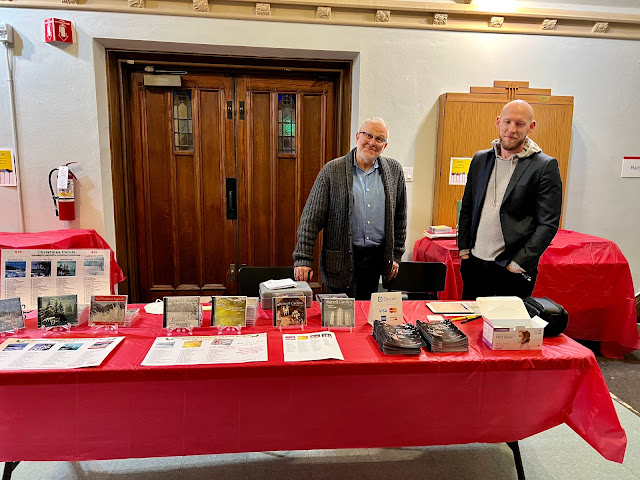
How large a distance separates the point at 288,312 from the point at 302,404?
0.36 metres

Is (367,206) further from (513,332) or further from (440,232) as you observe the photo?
(440,232)

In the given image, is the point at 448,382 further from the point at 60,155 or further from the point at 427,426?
the point at 60,155

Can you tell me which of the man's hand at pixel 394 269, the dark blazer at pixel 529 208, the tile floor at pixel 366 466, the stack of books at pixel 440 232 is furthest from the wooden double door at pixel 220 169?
the tile floor at pixel 366 466

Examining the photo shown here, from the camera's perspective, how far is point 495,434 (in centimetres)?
139

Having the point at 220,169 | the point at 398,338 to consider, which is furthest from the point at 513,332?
the point at 220,169

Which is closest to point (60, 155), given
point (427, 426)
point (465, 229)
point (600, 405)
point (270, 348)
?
point (270, 348)

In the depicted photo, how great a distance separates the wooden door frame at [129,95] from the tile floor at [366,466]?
191cm

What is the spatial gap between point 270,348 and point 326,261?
0.89m

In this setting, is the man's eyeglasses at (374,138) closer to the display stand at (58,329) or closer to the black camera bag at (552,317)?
the black camera bag at (552,317)

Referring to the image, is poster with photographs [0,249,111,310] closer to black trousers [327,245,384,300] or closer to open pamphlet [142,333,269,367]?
open pamphlet [142,333,269,367]

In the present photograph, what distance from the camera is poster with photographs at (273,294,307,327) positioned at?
1.57m

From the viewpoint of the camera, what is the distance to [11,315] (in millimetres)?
1526

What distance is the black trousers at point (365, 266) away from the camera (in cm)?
225

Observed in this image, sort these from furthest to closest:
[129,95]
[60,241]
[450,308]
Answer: [129,95] < [60,241] < [450,308]
